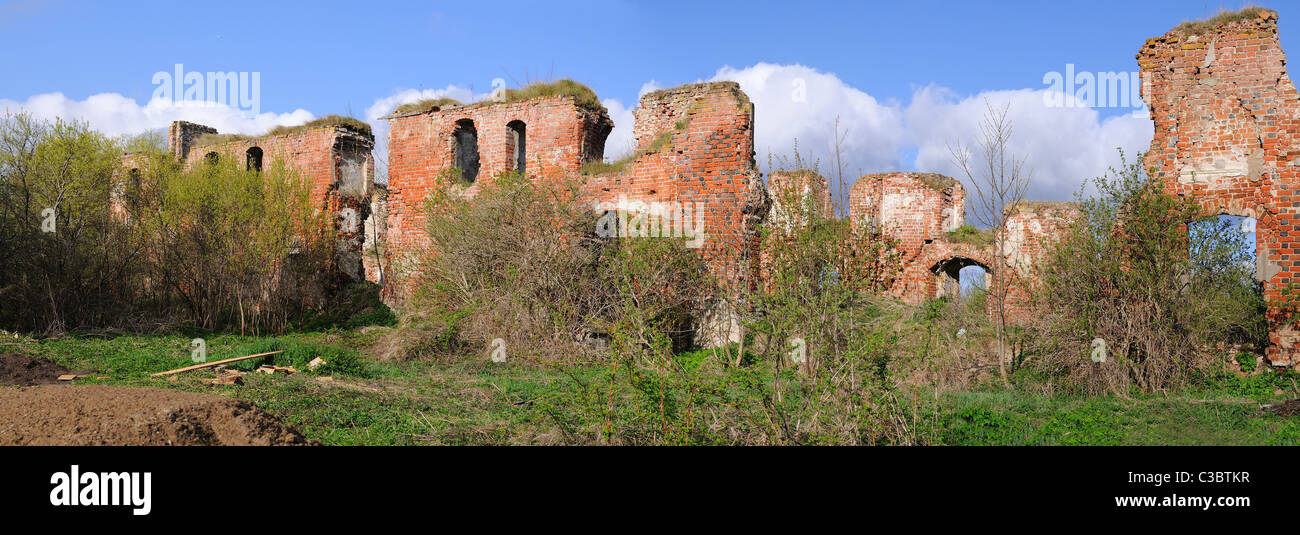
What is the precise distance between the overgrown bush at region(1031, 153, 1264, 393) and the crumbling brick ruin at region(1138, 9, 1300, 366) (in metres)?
0.40

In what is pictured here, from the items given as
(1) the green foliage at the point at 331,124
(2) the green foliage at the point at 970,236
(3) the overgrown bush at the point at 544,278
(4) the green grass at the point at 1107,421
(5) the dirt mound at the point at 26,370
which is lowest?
(4) the green grass at the point at 1107,421

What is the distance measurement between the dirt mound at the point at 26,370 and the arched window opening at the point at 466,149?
25.6ft

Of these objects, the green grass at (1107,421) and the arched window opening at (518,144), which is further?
the arched window opening at (518,144)

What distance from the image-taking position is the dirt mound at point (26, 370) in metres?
8.97

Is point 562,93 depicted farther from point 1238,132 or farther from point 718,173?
point 1238,132

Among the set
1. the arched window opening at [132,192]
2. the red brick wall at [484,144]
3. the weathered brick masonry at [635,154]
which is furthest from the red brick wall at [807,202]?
the arched window opening at [132,192]

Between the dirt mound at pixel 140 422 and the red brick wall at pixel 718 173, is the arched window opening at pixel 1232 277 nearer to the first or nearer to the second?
the red brick wall at pixel 718 173

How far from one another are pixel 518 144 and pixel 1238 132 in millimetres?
12530

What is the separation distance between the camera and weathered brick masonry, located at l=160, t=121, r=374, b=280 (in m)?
17.2

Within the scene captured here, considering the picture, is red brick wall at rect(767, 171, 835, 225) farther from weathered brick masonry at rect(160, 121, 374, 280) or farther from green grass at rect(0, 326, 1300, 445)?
weathered brick masonry at rect(160, 121, 374, 280)

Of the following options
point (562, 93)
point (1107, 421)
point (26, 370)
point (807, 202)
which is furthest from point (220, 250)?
point (1107, 421)

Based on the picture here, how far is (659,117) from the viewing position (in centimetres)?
1284

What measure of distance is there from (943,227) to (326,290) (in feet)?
51.8

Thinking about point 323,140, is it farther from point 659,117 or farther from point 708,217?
point 708,217
